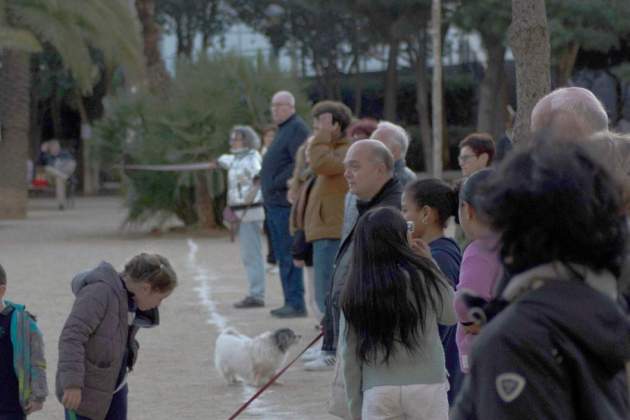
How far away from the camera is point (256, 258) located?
12.3 metres

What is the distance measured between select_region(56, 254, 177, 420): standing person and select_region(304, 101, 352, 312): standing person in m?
3.92

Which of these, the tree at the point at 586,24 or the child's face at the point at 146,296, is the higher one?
the tree at the point at 586,24

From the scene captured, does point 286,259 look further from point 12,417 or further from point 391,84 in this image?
point 391,84

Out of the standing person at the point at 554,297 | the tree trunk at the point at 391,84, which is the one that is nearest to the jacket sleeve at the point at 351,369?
the standing person at the point at 554,297

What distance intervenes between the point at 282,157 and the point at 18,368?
247 inches

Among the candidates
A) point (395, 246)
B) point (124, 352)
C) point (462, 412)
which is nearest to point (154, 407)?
point (124, 352)

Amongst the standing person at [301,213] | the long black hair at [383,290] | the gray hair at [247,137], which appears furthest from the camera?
the gray hair at [247,137]

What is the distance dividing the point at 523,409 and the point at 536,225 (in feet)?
1.06

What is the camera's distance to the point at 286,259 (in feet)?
38.1

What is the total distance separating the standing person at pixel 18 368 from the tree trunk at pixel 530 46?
3284mm

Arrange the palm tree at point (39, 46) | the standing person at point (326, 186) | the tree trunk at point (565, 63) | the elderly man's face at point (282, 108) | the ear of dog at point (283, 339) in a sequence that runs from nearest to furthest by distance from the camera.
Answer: the ear of dog at point (283, 339) → the standing person at point (326, 186) → the elderly man's face at point (282, 108) → the palm tree at point (39, 46) → the tree trunk at point (565, 63)

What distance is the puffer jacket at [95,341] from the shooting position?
546 cm

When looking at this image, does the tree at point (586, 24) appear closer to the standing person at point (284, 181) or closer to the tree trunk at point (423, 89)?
the tree trunk at point (423, 89)

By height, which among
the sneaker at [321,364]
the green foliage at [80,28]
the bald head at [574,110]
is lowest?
the sneaker at [321,364]
